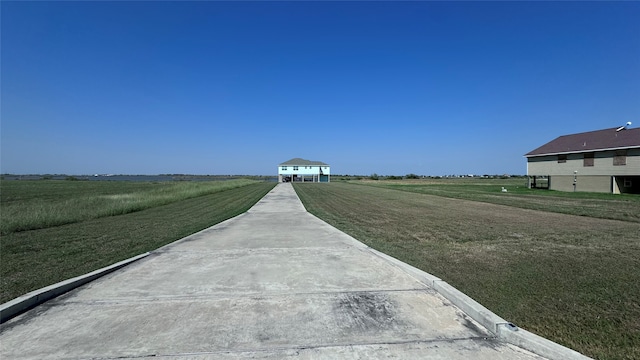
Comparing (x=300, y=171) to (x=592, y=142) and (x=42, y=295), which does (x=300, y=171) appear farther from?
(x=42, y=295)

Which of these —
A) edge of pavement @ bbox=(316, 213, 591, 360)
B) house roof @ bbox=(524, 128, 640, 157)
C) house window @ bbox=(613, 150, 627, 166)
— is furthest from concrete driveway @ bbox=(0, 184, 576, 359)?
house roof @ bbox=(524, 128, 640, 157)

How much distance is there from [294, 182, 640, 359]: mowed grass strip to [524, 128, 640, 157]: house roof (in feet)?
73.4

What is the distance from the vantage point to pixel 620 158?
26734 millimetres

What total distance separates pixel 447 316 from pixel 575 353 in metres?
1.26

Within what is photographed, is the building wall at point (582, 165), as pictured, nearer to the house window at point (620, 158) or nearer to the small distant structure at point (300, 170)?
the house window at point (620, 158)

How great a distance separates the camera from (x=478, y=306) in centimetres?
389

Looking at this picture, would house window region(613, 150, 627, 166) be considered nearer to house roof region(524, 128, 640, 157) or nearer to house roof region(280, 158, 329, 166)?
house roof region(524, 128, 640, 157)

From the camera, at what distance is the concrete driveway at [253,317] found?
3.08m

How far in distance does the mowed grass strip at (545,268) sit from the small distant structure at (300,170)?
60.1m

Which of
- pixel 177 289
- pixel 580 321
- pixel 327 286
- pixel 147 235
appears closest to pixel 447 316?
pixel 580 321

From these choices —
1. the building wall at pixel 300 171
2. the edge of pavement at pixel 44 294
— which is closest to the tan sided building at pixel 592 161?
the edge of pavement at pixel 44 294

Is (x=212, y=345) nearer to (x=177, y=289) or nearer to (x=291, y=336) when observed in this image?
(x=291, y=336)

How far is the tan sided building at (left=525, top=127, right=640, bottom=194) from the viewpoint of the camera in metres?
26.6

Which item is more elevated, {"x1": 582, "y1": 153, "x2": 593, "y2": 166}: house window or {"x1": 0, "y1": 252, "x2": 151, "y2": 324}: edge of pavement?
{"x1": 582, "y1": 153, "x2": 593, "y2": 166}: house window
